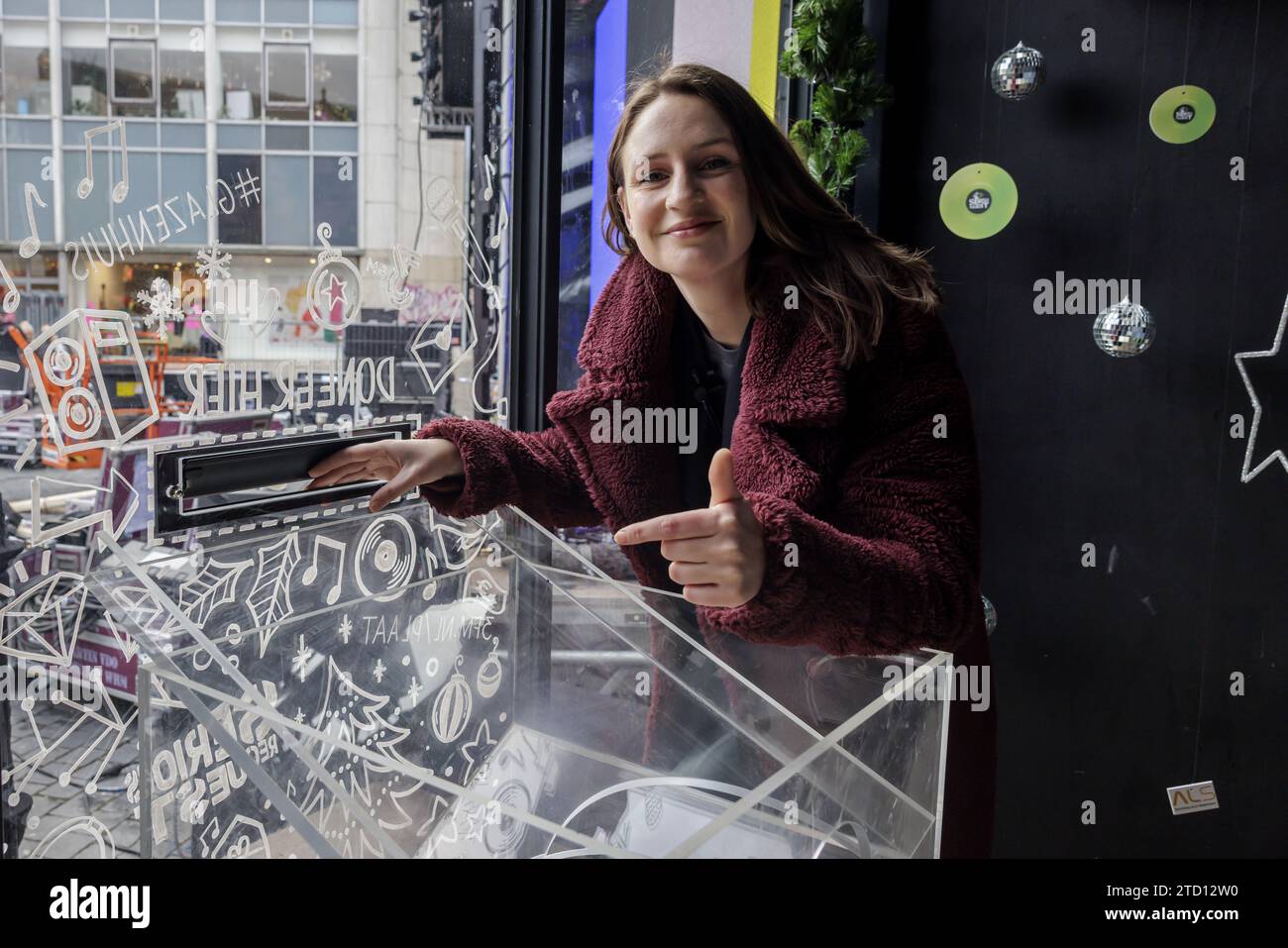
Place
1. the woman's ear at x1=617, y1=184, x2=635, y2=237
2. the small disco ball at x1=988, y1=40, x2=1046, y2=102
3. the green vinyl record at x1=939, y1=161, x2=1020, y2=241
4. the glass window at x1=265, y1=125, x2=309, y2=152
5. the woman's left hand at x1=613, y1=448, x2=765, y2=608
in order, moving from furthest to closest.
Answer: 1. the green vinyl record at x1=939, y1=161, x2=1020, y2=241
2. the small disco ball at x1=988, y1=40, x2=1046, y2=102
3. the woman's ear at x1=617, y1=184, x2=635, y2=237
4. the glass window at x1=265, y1=125, x2=309, y2=152
5. the woman's left hand at x1=613, y1=448, x2=765, y2=608

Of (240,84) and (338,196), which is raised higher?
(240,84)

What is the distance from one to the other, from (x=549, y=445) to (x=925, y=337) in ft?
2.11

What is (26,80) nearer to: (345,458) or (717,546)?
(345,458)

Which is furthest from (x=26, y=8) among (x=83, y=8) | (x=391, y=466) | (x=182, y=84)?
(x=391, y=466)

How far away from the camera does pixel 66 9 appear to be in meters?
1.21

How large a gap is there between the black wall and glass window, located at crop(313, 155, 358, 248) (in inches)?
46.6

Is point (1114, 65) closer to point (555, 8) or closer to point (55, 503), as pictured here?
point (555, 8)

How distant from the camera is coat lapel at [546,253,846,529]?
1.39 metres

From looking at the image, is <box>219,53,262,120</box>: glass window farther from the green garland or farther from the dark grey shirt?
the green garland

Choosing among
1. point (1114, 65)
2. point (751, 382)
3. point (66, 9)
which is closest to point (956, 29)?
point (1114, 65)

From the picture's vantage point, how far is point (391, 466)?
1.45m

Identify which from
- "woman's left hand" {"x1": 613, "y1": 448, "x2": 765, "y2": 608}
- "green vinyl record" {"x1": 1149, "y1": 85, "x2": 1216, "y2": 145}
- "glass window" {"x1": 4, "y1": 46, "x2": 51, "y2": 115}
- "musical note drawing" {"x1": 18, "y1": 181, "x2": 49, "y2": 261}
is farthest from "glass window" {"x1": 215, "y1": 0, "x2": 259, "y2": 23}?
"green vinyl record" {"x1": 1149, "y1": 85, "x2": 1216, "y2": 145}

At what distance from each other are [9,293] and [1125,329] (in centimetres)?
179
